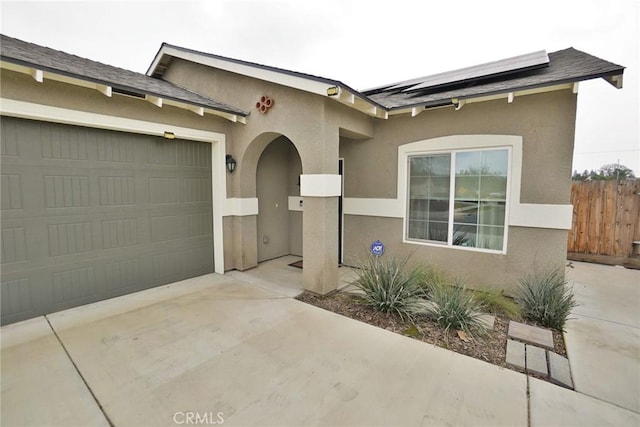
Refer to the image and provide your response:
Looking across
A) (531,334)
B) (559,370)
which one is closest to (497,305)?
(531,334)

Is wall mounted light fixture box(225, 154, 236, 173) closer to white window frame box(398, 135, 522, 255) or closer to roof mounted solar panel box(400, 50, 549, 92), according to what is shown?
white window frame box(398, 135, 522, 255)

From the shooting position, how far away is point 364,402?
267cm

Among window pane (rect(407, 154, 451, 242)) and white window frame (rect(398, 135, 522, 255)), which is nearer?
white window frame (rect(398, 135, 522, 255))

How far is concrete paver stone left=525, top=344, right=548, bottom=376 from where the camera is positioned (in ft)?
10.4

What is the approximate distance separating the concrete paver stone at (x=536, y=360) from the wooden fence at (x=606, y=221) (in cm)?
601

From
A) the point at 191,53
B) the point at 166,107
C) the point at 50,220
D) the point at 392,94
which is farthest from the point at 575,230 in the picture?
the point at 50,220

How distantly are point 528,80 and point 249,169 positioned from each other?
5.71m

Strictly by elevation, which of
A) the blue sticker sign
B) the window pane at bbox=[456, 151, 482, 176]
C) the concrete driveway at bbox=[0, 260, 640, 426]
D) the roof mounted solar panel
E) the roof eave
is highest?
the roof mounted solar panel

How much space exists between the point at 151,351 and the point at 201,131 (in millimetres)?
4292

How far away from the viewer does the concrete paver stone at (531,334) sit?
12.1ft

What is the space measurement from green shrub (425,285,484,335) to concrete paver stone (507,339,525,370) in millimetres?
381

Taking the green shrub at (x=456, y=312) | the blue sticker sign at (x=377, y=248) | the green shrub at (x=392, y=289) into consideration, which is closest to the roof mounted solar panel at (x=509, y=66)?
the blue sticker sign at (x=377, y=248)

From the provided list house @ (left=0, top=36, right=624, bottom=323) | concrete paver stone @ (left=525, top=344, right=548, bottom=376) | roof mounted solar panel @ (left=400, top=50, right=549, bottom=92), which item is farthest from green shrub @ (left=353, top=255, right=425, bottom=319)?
roof mounted solar panel @ (left=400, top=50, right=549, bottom=92)

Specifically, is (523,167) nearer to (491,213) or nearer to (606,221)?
(491,213)
